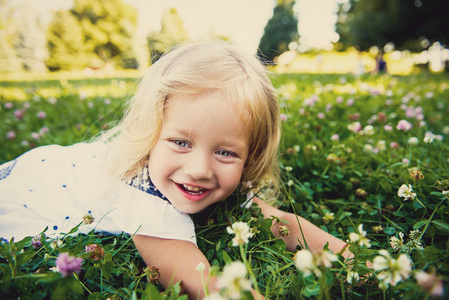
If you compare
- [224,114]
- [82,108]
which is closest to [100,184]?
[224,114]

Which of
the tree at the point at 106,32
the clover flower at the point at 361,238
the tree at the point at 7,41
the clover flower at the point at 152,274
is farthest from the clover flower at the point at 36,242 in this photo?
the tree at the point at 106,32

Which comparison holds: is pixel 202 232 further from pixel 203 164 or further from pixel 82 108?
pixel 82 108

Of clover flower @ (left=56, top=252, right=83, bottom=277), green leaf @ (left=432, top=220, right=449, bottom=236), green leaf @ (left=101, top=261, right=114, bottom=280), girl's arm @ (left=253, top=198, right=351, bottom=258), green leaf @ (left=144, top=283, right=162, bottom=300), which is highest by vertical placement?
clover flower @ (left=56, top=252, right=83, bottom=277)

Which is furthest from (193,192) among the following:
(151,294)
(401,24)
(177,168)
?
(401,24)

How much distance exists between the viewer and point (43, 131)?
3.11m

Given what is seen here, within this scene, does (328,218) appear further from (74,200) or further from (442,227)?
(74,200)

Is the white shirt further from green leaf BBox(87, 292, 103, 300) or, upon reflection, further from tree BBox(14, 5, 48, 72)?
tree BBox(14, 5, 48, 72)

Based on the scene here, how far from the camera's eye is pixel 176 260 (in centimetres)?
124

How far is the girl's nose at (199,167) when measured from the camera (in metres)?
1.24

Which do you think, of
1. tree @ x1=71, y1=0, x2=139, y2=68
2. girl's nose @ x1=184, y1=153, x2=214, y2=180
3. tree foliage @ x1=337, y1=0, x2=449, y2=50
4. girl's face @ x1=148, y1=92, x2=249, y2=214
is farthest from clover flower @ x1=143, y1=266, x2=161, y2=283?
tree @ x1=71, y1=0, x2=139, y2=68

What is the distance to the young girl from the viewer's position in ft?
4.17

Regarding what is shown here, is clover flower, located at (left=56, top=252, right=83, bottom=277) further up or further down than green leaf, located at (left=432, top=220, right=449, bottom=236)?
further up

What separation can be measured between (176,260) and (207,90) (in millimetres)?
790

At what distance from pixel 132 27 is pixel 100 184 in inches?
1740
